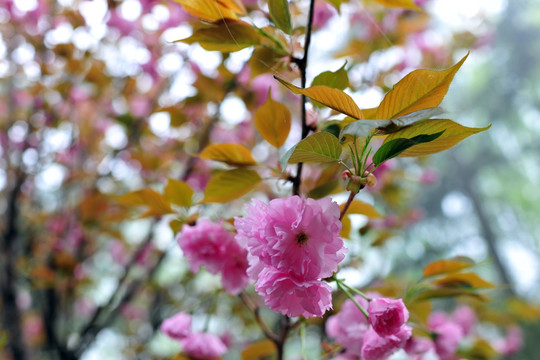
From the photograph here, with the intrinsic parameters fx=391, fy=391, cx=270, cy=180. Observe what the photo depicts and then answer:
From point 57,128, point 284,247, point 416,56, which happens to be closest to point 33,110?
point 57,128

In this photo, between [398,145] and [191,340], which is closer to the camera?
[398,145]

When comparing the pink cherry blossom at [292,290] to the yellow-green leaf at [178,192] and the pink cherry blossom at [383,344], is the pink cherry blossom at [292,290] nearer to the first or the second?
the pink cherry blossom at [383,344]

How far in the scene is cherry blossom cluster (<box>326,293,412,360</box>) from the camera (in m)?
0.37

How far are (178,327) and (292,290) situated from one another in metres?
0.35

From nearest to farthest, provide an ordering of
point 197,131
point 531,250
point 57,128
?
1. point 197,131
2. point 57,128
3. point 531,250

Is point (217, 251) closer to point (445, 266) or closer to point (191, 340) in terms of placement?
point (191, 340)

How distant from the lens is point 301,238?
0.34 m

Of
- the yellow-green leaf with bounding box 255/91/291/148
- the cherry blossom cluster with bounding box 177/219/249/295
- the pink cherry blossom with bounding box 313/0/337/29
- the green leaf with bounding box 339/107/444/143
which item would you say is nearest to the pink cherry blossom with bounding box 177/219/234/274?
the cherry blossom cluster with bounding box 177/219/249/295

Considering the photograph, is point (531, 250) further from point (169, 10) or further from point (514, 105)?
point (169, 10)

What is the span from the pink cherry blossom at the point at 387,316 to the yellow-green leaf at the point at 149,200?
11.7 inches

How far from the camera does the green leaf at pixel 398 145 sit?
317 mm

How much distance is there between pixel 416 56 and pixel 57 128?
144cm

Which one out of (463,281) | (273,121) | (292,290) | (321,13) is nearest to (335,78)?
(273,121)

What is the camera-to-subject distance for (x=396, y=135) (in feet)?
1.10
